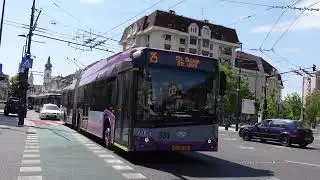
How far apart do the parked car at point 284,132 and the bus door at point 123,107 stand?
1694 centimetres

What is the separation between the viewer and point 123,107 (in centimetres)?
1650

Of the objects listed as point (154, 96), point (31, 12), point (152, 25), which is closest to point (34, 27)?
point (31, 12)

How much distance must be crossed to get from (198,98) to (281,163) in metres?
4.13

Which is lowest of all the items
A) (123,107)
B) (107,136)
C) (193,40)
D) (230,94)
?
(107,136)

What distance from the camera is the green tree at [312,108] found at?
111750mm

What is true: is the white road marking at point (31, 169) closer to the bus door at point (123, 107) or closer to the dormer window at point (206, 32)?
the bus door at point (123, 107)

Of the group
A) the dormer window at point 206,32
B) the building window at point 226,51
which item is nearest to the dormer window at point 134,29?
the dormer window at point 206,32

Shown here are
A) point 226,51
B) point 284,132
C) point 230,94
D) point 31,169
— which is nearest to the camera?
point 31,169

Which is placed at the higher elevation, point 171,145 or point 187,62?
point 187,62

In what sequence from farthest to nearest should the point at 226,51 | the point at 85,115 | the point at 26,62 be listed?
the point at 226,51 < the point at 26,62 < the point at 85,115

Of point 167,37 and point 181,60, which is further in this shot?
point 167,37

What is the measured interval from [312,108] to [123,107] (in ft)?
332

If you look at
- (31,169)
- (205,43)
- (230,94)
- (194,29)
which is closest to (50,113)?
(31,169)

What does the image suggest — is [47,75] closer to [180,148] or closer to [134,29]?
[134,29]
